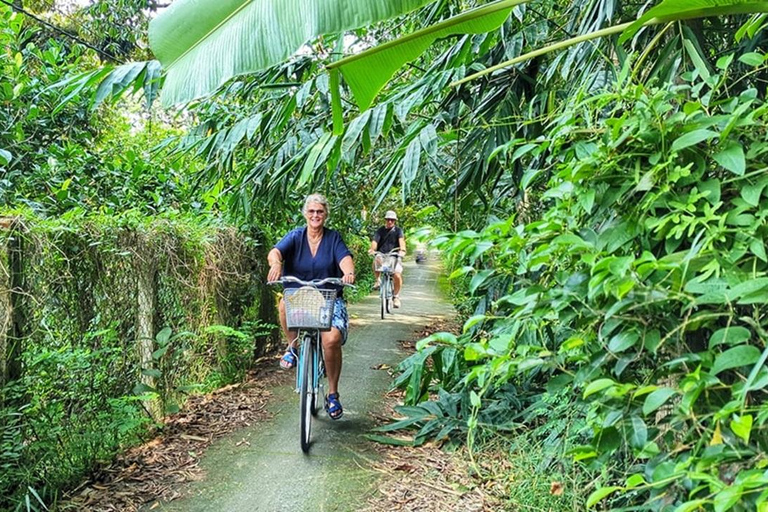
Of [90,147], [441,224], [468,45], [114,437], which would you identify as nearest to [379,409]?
[114,437]

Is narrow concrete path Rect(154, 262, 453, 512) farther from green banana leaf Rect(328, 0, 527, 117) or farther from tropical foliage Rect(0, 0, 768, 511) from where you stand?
green banana leaf Rect(328, 0, 527, 117)

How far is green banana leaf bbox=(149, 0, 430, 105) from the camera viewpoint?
1.41 metres

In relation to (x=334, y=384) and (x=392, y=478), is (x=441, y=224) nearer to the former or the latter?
(x=334, y=384)

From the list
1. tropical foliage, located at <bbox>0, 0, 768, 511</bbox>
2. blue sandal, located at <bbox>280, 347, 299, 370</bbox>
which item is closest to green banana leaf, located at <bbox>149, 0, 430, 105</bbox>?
tropical foliage, located at <bbox>0, 0, 768, 511</bbox>

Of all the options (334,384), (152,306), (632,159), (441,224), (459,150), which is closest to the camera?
(632,159)

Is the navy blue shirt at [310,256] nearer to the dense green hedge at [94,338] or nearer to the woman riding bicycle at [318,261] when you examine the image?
the woman riding bicycle at [318,261]

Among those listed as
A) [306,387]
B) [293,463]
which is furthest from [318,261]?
[293,463]

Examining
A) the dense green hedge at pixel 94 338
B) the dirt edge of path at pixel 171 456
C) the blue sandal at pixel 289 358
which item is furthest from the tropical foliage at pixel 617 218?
the dirt edge of path at pixel 171 456

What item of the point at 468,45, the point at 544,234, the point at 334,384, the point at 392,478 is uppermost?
the point at 468,45

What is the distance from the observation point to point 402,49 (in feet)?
5.76

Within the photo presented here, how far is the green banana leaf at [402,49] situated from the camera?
→ 163cm

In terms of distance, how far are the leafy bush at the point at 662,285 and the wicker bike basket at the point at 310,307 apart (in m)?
1.76

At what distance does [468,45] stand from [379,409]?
9.36 ft

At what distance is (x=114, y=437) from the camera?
2.84 m
